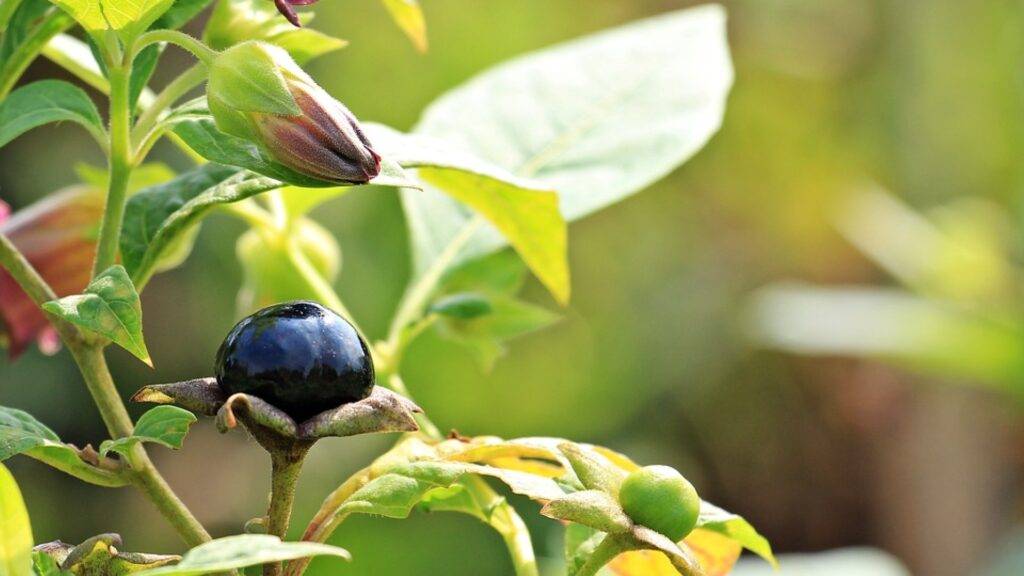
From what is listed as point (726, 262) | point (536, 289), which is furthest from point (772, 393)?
point (536, 289)

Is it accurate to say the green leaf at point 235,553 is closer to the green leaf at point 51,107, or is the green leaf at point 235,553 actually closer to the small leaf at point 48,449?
the small leaf at point 48,449

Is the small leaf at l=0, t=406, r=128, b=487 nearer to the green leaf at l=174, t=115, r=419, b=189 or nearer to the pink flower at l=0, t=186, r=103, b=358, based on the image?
the green leaf at l=174, t=115, r=419, b=189

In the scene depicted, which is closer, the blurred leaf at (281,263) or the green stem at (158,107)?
the green stem at (158,107)

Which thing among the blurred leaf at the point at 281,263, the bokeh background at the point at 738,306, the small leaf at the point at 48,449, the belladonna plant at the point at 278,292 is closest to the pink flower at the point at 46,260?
the belladonna plant at the point at 278,292

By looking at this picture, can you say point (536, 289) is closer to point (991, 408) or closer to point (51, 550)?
point (991, 408)

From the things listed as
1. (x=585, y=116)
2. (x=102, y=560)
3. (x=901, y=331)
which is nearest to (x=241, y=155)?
(x=102, y=560)

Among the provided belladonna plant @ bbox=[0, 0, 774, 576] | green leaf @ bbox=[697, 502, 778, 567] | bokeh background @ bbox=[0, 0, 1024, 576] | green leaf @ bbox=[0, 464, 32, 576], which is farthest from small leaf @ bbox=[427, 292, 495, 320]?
bokeh background @ bbox=[0, 0, 1024, 576]
